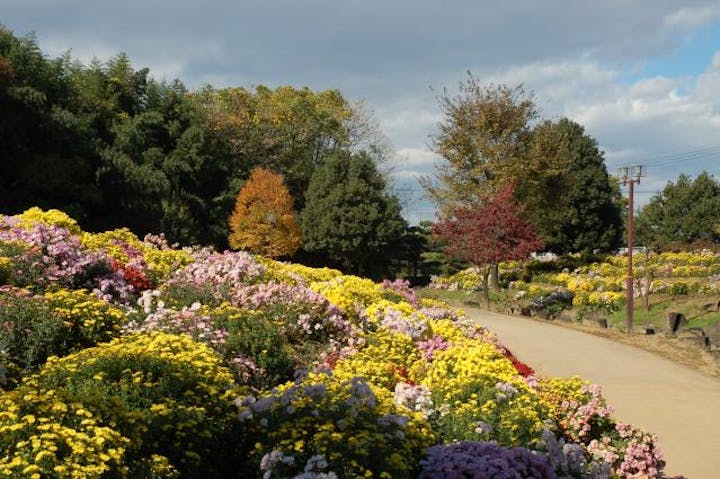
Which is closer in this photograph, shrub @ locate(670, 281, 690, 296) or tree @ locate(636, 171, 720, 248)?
shrub @ locate(670, 281, 690, 296)

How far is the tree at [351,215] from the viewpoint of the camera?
33875 millimetres

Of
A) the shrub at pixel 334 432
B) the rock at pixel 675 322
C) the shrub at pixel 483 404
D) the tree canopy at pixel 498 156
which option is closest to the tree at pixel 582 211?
the tree canopy at pixel 498 156

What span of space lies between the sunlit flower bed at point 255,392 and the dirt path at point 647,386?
1.35 meters

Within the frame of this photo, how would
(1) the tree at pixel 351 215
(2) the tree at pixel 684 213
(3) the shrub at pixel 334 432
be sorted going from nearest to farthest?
1. (3) the shrub at pixel 334 432
2. (1) the tree at pixel 351 215
3. (2) the tree at pixel 684 213

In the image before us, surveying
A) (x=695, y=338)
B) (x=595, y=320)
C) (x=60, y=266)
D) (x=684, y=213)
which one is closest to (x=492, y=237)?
(x=595, y=320)

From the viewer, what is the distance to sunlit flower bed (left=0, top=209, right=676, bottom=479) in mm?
3629

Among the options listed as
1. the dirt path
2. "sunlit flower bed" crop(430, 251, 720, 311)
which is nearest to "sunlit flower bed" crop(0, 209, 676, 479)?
the dirt path

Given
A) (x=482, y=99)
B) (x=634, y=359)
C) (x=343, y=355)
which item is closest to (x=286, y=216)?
(x=482, y=99)

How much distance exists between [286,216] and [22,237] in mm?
24846

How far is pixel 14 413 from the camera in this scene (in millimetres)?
3363

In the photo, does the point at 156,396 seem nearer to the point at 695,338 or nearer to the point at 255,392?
the point at 255,392

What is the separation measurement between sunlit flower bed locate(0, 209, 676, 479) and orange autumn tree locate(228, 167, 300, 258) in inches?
939

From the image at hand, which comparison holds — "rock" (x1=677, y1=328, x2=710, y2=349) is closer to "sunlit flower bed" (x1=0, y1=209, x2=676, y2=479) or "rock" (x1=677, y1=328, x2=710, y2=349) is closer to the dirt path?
the dirt path

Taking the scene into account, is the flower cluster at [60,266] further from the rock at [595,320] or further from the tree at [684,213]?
the tree at [684,213]
